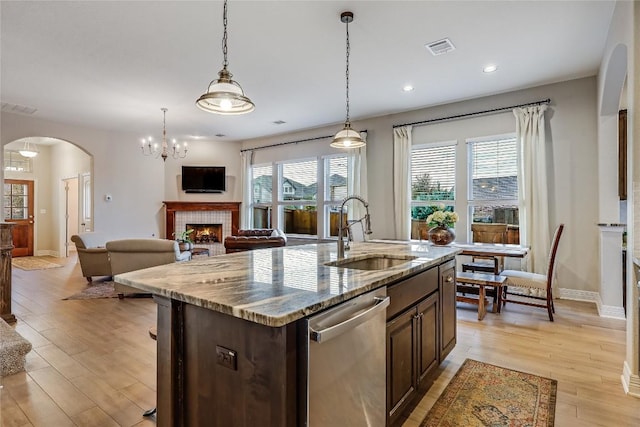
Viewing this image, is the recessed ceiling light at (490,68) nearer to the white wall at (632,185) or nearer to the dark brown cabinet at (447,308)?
the white wall at (632,185)

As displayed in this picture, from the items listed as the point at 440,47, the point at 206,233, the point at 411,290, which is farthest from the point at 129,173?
the point at 411,290

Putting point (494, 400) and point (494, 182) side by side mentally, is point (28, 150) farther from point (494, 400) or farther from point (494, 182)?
point (494, 400)

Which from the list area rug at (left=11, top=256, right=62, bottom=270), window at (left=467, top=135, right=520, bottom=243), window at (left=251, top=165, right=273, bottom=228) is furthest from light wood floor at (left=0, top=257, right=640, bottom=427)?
window at (left=251, top=165, right=273, bottom=228)

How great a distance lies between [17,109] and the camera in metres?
5.82

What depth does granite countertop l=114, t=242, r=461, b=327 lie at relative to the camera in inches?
44.5

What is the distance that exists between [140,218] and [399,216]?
19.0 feet

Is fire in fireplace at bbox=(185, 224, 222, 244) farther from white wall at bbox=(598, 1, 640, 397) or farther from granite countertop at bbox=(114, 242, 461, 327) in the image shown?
white wall at bbox=(598, 1, 640, 397)

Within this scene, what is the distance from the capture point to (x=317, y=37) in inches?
135

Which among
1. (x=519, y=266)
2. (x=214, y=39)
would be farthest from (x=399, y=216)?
(x=214, y=39)

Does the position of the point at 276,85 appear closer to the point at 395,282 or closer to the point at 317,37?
the point at 317,37

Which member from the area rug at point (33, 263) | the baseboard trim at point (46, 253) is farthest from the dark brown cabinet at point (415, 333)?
the baseboard trim at point (46, 253)

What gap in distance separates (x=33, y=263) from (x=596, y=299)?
10433 mm

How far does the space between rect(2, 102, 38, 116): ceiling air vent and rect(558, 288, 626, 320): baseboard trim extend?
28.4ft

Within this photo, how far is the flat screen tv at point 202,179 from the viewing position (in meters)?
8.28
